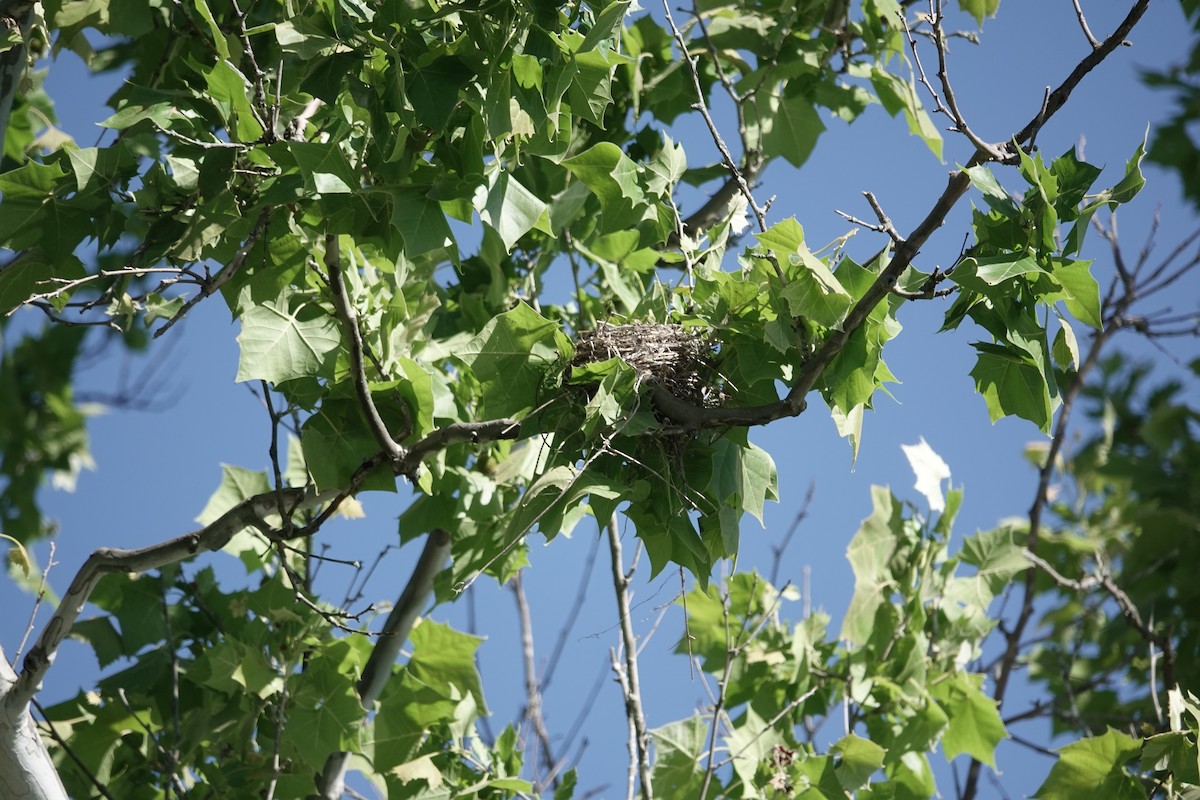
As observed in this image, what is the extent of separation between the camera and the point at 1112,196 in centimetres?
104

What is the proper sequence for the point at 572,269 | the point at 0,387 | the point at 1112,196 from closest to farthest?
1. the point at 1112,196
2. the point at 572,269
3. the point at 0,387

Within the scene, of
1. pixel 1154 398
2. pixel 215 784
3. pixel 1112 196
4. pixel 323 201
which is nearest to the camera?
pixel 1112 196

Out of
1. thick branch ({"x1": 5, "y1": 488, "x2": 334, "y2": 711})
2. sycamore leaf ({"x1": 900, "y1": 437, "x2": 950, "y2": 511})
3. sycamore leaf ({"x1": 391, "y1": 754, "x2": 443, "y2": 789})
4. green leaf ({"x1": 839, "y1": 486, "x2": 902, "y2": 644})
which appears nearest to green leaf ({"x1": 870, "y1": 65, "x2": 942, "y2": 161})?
sycamore leaf ({"x1": 900, "y1": 437, "x2": 950, "y2": 511})

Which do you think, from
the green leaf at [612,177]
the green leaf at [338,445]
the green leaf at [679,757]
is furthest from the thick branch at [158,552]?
the green leaf at [679,757]

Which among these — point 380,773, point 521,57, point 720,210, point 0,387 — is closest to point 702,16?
point 720,210

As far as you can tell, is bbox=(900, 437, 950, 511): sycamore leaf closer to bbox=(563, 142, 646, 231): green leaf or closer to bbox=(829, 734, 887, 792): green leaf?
bbox=(829, 734, 887, 792): green leaf

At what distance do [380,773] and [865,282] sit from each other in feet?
3.39

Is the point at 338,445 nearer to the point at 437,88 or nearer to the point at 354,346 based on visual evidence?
the point at 354,346

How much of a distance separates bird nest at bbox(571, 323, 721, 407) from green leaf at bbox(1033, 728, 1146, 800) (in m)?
0.71

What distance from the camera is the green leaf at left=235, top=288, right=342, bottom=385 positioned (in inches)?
50.3

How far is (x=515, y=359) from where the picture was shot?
125 cm

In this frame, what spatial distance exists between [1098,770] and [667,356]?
82cm

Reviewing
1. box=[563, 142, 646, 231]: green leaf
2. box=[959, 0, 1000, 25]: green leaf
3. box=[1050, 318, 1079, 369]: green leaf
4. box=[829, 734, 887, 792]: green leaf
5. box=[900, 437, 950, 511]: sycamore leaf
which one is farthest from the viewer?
box=[900, 437, 950, 511]: sycamore leaf

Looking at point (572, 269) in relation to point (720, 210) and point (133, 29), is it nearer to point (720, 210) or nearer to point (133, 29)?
point (720, 210)
